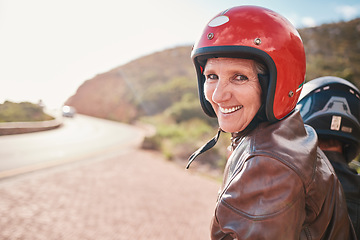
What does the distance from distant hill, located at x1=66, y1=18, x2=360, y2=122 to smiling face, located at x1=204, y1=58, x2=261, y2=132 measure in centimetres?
1921

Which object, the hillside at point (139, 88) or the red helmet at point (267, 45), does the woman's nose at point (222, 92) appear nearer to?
the red helmet at point (267, 45)

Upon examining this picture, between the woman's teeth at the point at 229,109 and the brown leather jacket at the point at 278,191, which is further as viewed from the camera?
the woman's teeth at the point at 229,109

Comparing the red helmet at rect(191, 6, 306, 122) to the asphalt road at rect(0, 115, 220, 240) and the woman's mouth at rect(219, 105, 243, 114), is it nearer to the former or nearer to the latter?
the woman's mouth at rect(219, 105, 243, 114)

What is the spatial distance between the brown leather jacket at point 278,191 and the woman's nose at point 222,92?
0.75 ft

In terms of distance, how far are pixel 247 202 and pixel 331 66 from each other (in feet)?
81.2

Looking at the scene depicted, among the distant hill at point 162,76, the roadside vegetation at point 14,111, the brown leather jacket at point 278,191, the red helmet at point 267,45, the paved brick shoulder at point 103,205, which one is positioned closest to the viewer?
the brown leather jacket at point 278,191

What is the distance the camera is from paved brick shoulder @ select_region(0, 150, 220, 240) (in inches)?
174

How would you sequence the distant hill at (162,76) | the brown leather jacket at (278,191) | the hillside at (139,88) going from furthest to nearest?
the hillside at (139,88) → the distant hill at (162,76) → the brown leather jacket at (278,191)

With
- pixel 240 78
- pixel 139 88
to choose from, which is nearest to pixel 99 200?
pixel 240 78

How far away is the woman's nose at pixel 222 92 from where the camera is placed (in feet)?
4.15

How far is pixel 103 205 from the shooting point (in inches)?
220

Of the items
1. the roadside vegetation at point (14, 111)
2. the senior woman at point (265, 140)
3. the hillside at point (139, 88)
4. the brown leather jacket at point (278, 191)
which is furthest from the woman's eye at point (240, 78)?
the hillside at point (139, 88)

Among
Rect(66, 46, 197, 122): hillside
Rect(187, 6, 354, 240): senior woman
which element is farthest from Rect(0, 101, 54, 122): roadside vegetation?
Rect(66, 46, 197, 122): hillside

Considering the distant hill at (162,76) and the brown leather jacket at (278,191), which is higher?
the brown leather jacket at (278,191)
